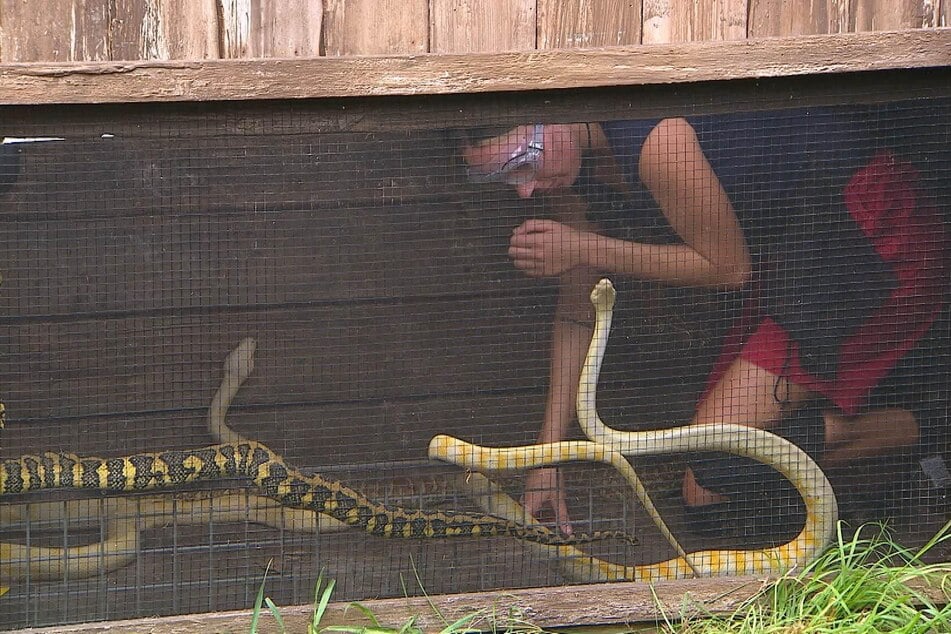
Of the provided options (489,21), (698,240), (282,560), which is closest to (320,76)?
(489,21)

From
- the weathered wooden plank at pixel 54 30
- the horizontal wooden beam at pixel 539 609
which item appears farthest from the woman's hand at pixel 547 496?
the weathered wooden plank at pixel 54 30

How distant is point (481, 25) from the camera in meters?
1.63

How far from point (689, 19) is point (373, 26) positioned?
0.54 m

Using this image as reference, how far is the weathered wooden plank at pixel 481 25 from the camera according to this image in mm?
1622

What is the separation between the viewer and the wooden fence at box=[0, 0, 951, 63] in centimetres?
155

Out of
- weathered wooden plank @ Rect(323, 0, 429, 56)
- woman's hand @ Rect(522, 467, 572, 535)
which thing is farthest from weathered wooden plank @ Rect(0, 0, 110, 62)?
woman's hand @ Rect(522, 467, 572, 535)

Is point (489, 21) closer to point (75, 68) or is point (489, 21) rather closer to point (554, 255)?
point (554, 255)

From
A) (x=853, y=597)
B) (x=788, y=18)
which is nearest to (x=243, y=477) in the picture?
(x=853, y=597)

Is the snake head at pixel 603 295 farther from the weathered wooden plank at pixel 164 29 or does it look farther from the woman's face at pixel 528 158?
the weathered wooden plank at pixel 164 29

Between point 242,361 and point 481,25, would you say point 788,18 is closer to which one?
point 481,25

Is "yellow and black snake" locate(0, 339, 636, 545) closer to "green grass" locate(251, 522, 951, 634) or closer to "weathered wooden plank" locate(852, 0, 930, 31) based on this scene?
"green grass" locate(251, 522, 951, 634)

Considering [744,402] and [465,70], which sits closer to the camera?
[465,70]

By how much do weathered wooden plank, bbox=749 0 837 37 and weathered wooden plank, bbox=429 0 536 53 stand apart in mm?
390

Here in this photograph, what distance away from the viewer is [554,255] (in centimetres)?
165
